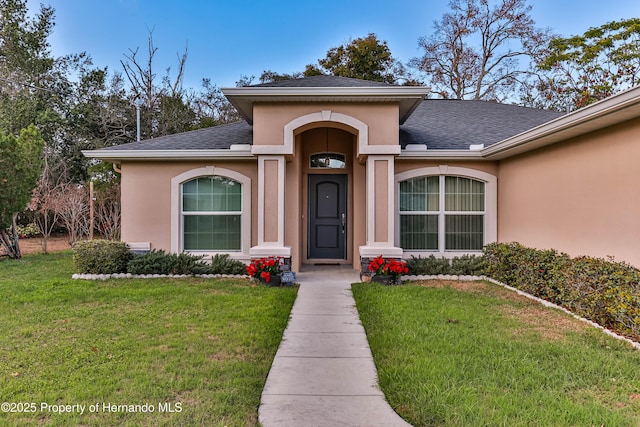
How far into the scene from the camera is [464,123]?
10641 millimetres

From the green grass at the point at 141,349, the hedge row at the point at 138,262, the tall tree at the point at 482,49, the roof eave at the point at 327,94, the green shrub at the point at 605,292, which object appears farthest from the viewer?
the tall tree at the point at 482,49

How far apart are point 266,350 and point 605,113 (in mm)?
5022

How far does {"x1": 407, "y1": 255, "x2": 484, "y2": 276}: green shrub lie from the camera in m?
8.28

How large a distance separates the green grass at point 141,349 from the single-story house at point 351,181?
216 cm

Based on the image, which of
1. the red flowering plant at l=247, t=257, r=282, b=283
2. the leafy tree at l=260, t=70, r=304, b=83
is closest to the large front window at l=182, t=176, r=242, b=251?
the red flowering plant at l=247, t=257, r=282, b=283

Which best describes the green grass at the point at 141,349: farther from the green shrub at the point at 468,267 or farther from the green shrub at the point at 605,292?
the green shrub at the point at 605,292

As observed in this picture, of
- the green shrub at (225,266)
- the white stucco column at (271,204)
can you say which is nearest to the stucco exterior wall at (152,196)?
the white stucco column at (271,204)

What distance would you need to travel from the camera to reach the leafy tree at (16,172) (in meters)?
10.7

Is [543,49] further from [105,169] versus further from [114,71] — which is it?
[114,71]

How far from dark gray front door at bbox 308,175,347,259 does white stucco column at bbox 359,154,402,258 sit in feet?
6.39

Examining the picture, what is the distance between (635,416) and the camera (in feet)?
9.35

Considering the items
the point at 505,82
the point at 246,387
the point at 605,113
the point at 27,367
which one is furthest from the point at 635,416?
the point at 505,82

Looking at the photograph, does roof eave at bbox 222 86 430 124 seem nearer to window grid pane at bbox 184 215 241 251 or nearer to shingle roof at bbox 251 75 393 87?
shingle roof at bbox 251 75 393 87

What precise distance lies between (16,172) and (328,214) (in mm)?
8648
